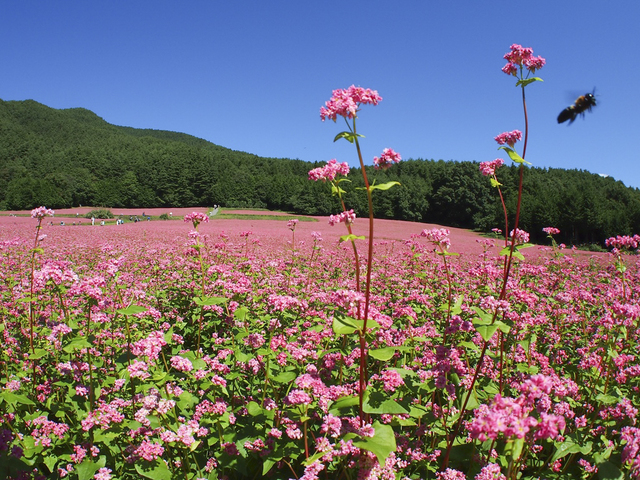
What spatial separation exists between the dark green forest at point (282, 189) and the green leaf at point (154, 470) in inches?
2205

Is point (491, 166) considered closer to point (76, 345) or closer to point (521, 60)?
point (521, 60)

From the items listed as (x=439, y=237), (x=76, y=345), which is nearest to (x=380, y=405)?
(x=439, y=237)

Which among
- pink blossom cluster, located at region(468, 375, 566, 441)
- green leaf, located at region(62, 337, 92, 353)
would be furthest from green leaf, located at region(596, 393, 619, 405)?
green leaf, located at region(62, 337, 92, 353)

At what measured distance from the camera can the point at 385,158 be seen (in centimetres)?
245

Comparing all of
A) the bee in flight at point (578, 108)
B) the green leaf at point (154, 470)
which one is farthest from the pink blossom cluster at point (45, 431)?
the bee in flight at point (578, 108)

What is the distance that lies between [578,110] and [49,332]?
592 centimetres

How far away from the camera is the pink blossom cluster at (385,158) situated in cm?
241

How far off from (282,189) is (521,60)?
83.5 meters

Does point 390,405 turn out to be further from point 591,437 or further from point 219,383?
point 591,437

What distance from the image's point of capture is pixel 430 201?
8194 cm

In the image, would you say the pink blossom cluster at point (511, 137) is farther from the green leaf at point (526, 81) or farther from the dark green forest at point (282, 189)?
the dark green forest at point (282, 189)

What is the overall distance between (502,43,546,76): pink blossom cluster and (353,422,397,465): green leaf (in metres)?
2.66

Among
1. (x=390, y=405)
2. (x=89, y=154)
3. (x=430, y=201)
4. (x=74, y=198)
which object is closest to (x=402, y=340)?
(x=390, y=405)

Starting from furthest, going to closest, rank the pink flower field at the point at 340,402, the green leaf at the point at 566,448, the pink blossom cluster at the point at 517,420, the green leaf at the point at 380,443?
the green leaf at the point at 566,448
the pink flower field at the point at 340,402
the green leaf at the point at 380,443
the pink blossom cluster at the point at 517,420
